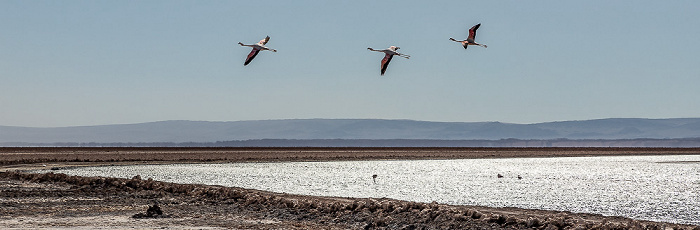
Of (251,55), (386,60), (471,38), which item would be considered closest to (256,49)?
(251,55)

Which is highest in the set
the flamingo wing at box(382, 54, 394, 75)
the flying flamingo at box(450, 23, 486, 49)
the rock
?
the flying flamingo at box(450, 23, 486, 49)

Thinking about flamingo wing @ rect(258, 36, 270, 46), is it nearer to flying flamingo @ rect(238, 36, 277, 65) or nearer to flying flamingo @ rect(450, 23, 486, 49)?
flying flamingo @ rect(238, 36, 277, 65)

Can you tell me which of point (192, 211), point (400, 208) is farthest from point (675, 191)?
point (192, 211)

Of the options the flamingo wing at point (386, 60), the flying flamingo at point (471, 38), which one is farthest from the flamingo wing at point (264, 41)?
the flying flamingo at point (471, 38)

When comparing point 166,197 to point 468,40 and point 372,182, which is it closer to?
point 468,40

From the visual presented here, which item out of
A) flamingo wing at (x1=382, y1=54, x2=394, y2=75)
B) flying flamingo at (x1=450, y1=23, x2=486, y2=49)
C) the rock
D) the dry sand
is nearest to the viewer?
the dry sand

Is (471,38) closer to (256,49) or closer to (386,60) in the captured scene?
(386,60)

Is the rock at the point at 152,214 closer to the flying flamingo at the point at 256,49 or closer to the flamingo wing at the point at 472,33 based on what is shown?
the flying flamingo at the point at 256,49

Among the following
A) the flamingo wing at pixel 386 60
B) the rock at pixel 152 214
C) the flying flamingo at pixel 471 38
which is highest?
the flying flamingo at pixel 471 38

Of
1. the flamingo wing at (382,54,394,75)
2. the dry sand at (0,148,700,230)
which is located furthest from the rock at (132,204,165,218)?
the flamingo wing at (382,54,394,75)

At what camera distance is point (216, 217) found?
69.4 feet

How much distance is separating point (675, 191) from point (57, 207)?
2636cm

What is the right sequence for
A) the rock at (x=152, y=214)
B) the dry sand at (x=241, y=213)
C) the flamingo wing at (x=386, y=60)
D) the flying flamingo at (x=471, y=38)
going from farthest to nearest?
the flying flamingo at (x=471, y=38), the flamingo wing at (x=386, y=60), the rock at (x=152, y=214), the dry sand at (x=241, y=213)

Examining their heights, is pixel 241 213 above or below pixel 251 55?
below
